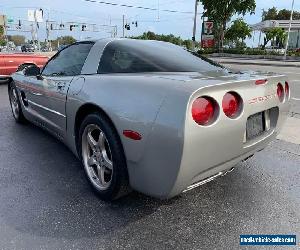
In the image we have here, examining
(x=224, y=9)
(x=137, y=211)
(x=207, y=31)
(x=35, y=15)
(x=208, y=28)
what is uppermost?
(x=224, y=9)

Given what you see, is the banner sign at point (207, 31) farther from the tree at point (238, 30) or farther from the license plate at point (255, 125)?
the license plate at point (255, 125)

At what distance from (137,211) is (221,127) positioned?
3.41 ft

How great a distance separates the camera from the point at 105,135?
2.76 m

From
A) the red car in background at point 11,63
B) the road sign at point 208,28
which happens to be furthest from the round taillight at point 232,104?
the road sign at point 208,28

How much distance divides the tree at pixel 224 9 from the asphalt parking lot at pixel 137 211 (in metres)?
42.1

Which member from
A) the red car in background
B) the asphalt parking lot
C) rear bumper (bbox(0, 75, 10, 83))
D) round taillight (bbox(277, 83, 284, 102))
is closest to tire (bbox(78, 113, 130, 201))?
the asphalt parking lot

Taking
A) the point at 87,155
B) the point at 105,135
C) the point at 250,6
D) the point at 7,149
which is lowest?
the point at 7,149

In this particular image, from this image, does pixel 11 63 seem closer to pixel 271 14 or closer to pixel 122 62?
pixel 122 62

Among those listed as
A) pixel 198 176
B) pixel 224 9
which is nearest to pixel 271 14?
pixel 224 9

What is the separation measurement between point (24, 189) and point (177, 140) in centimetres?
178

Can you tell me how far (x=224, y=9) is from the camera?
42625 mm

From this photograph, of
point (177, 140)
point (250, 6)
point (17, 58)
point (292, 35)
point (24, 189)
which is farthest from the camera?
point (292, 35)

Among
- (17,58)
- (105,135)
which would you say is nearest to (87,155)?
(105,135)

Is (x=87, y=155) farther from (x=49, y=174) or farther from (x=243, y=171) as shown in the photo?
(x=243, y=171)
